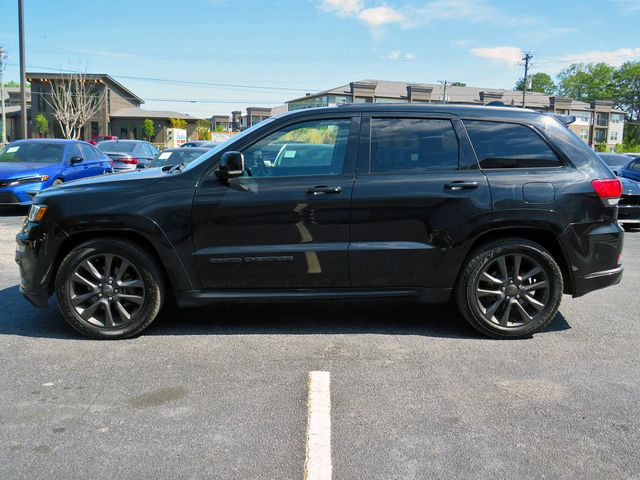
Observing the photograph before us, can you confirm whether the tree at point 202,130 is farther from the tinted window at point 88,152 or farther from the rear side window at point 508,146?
the rear side window at point 508,146

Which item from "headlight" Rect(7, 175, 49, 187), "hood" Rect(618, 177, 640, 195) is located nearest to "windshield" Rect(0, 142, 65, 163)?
"headlight" Rect(7, 175, 49, 187)

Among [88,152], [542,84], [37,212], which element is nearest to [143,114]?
[88,152]

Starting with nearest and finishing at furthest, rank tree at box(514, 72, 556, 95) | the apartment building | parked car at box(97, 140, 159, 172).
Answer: parked car at box(97, 140, 159, 172)
the apartment building
tree at box(514, 72, 556, 95)

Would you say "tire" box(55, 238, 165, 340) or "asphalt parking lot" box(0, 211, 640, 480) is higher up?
"tire" box(55, 238, 165, 340)

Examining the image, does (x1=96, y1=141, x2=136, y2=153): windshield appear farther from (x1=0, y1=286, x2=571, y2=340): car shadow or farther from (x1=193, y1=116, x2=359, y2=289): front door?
(x1=193, y1=116, x2=359, y2=289): front door

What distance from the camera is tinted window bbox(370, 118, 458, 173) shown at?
4.53 metres

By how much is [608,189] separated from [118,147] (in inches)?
697

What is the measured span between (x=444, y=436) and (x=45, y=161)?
11.3m

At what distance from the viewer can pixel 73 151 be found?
12578 mm

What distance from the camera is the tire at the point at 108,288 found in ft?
14.5

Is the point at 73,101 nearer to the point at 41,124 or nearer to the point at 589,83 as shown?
the point at 41,124

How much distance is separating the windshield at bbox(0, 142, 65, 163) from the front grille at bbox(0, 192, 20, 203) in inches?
52.6

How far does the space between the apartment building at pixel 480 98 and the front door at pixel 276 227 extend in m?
62.2

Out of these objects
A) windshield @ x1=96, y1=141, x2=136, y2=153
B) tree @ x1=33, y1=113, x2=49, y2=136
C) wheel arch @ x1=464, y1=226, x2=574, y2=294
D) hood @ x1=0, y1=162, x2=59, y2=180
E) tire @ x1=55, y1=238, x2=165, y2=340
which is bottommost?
tire @ x1=55, y1=238, x2=165, y2=340
